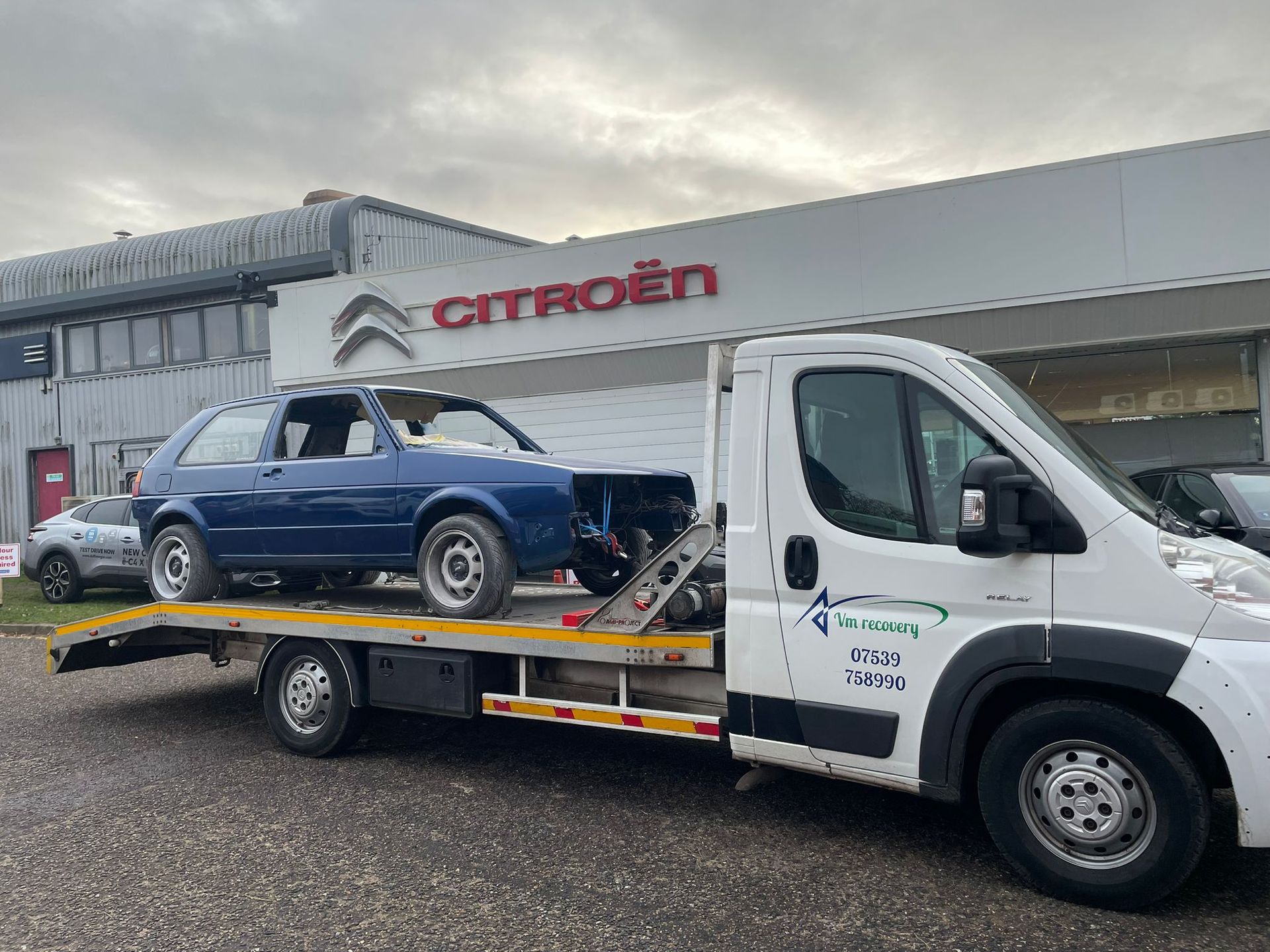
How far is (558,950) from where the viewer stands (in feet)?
11.0

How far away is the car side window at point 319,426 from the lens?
6.41 metres

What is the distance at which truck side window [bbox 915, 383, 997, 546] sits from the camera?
379 cm

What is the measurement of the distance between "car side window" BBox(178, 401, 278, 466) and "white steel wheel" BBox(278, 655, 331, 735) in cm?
149

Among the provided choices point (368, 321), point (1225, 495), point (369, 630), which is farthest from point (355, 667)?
point (368, 321)

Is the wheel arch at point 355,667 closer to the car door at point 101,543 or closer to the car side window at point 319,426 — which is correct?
the car side window at point 319,426

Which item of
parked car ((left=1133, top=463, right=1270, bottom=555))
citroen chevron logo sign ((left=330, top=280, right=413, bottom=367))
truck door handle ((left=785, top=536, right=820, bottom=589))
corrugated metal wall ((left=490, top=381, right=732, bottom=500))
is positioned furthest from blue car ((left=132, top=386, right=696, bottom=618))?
citroen chevron logo sign ((left=330, top=280, right=413, bottom=367))

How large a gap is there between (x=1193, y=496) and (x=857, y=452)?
522cm

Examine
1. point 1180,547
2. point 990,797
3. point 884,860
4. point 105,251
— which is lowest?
point 884,860

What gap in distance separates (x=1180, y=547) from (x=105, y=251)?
860 inches

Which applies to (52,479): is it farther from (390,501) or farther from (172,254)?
(390,501)

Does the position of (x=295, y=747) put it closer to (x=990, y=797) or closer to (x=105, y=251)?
(x=990, y=797)

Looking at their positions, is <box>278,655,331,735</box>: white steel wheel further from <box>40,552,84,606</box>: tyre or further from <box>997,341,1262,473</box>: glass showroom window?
<box>997,341,1262,473</box>: glass showroom window

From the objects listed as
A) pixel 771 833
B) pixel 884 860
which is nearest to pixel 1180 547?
pixel 884 860

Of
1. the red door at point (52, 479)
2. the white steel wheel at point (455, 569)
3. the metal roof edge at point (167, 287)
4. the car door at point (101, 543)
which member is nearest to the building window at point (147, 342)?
the metal roof edge at point (167, 287)
